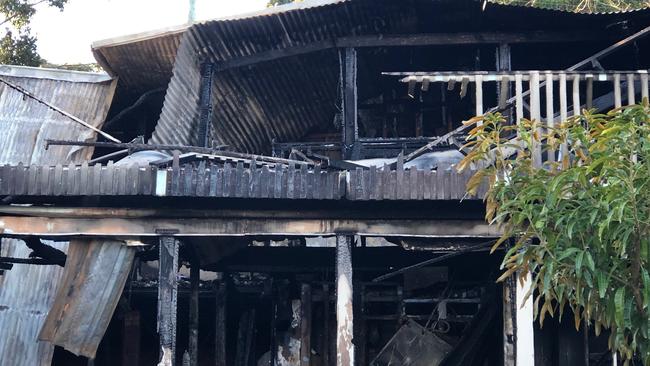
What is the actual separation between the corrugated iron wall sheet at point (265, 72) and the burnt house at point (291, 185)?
29 millimetres

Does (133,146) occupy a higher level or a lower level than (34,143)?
lower

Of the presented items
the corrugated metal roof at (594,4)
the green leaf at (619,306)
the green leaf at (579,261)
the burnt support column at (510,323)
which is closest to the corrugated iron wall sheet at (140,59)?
the burnt support column at (510,323)

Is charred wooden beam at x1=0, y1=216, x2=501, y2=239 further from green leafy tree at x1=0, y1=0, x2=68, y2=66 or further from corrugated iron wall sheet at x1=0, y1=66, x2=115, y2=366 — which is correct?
green leafy tree at x1=0, y1=0, x2=68, y2=66

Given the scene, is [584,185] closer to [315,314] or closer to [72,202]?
[72,202]

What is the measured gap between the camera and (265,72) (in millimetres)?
12234

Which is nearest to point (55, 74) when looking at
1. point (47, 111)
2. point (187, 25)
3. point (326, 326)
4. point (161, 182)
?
point (47, 111)

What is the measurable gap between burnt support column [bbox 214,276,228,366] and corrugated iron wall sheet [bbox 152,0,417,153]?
2.01 metres

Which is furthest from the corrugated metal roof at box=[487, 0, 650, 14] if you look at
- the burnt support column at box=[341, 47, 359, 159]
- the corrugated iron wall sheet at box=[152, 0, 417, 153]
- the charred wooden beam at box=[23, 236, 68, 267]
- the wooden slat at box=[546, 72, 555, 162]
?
the charred wooden beam at box=[23, 236, 68, 267]

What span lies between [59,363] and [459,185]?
7495 millimetres

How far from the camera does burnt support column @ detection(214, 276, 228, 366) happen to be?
1246cm

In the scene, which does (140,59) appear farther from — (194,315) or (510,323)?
(510,323)

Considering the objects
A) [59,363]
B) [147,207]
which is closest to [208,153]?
[147,207]

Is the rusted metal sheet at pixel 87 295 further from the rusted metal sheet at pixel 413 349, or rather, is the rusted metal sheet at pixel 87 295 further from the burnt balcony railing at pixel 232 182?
the rusted metal sheet at pixel 413 349

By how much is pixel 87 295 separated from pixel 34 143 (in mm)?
4691
